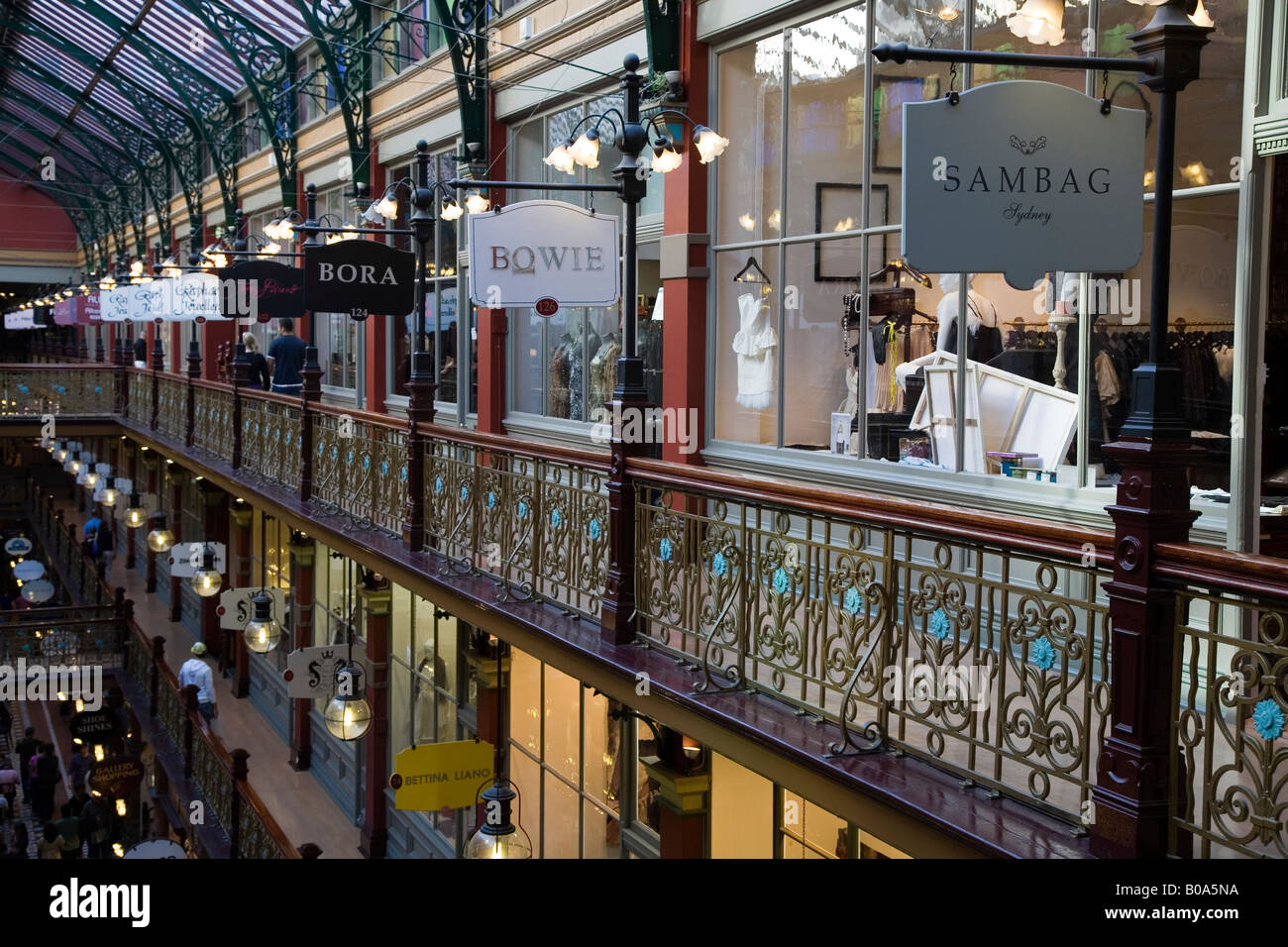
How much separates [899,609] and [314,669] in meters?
8.54

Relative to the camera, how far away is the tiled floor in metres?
17.8

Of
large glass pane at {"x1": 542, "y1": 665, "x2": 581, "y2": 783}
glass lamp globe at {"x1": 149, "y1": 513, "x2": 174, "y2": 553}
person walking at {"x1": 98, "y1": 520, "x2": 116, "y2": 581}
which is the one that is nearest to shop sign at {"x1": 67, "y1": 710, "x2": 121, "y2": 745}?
glass lamp globe at {"x1": 149, "y1": 513, "x2": 174, "y2": 553}

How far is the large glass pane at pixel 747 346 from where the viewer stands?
35.3ft

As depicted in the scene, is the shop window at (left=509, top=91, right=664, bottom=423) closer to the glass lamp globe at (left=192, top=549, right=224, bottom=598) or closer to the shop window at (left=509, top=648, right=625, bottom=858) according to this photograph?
the shop window at (left=509, top=648, right=625, bottom=858)

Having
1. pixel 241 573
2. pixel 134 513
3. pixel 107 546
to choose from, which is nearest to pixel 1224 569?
pixel 241 573

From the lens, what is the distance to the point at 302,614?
21234mm

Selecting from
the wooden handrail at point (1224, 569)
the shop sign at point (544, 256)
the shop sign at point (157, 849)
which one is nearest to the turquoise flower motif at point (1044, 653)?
the wooden handrail at point (1224, 569)

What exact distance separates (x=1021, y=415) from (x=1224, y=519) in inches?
63.8

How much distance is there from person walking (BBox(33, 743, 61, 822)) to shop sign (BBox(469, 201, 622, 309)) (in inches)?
661

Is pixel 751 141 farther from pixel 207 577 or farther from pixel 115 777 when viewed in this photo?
pixel 115 777

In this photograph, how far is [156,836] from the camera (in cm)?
2172

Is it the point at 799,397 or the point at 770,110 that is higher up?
the point at 770,110
